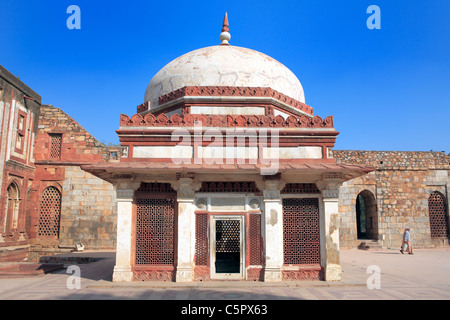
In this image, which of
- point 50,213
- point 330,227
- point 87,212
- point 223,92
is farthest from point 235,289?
point 50,213

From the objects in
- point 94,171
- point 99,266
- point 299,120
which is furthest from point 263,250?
point 99,266

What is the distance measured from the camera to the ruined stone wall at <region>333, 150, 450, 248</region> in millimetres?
18516

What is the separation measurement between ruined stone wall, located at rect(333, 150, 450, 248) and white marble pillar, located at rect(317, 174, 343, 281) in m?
10.6

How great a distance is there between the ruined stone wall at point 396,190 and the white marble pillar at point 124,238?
1306 centimetres

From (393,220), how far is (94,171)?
16065mm

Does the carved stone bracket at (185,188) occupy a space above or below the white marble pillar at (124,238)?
above

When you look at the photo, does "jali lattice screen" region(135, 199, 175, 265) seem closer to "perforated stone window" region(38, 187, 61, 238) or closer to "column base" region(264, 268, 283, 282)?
"column base" region(264, 268, 283, 282)

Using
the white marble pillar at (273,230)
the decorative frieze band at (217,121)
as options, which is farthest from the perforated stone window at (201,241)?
the decorative frieze band at (217,121)

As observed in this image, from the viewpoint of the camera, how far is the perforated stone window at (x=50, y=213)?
1722 cm

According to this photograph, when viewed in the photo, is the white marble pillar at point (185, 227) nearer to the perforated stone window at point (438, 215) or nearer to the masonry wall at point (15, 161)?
the masonry wall at point (15, 161)

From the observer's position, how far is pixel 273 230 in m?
8.45

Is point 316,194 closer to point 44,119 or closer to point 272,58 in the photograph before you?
point 272,58

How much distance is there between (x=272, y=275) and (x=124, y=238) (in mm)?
3553
